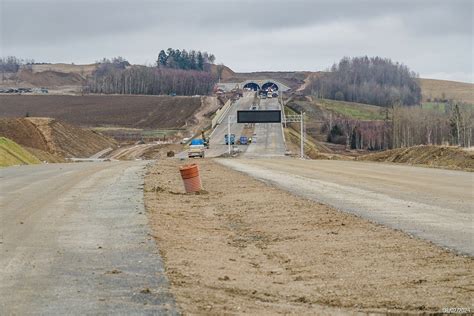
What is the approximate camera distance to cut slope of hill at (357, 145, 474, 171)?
50375mm

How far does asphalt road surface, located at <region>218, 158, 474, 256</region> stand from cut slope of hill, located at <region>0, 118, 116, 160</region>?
223 feet

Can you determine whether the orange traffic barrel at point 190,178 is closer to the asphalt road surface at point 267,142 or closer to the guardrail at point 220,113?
the asphalt road surface at point 267,142

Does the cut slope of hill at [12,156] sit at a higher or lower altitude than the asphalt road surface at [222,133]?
higher

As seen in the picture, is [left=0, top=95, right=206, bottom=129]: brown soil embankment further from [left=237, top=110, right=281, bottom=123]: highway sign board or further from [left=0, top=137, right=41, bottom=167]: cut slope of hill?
[left=0, top=137, right=41, bottom=167]: cut slope of hill

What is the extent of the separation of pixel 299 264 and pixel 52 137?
100 m

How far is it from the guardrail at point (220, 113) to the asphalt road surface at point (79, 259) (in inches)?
5176

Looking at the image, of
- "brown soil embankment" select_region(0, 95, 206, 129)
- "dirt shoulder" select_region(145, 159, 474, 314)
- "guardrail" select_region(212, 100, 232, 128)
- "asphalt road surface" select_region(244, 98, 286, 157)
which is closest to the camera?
"dirt shoulder" select_region(145, 159, 474, 314)

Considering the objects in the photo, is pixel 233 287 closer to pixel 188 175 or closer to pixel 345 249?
pixel 345 249

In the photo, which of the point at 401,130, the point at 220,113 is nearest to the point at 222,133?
the point at 220,113

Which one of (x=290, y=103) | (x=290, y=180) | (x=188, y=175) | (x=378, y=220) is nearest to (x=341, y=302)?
(x=378, y=220)

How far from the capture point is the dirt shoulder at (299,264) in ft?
33.9

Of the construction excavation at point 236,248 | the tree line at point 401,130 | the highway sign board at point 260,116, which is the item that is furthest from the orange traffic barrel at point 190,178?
Answer: the tree line at point 401,130

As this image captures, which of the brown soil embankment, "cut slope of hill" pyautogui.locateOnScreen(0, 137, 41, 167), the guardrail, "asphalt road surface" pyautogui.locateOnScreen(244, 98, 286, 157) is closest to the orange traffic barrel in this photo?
"cut slope of hill" pyautogui.locateOnScreen(0, 137, 41, 167)

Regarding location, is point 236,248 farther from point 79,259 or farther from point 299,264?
point 79,259
